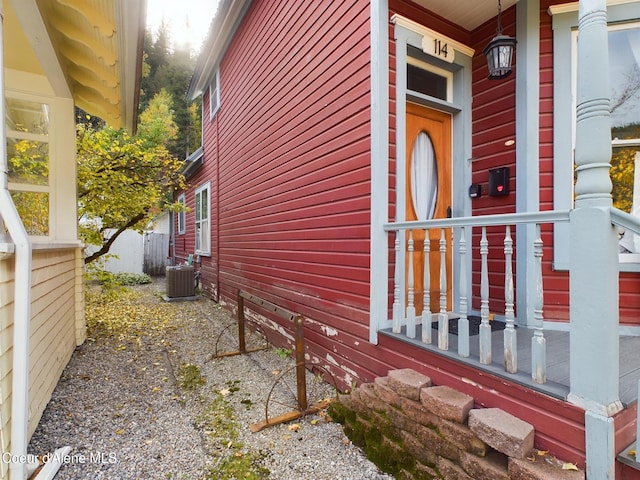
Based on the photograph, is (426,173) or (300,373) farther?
(426,173)

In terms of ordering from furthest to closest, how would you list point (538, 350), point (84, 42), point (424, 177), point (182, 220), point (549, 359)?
point (182, 220)
point (84, 42)
point (424, 177)
point (549, 359)
point (538, 350)

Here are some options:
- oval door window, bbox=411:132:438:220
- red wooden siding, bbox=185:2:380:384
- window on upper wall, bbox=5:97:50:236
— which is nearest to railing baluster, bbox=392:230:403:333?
red wooden siding, bbox=185:2:380:384

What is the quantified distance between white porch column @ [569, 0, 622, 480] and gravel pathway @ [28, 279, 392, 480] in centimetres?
125

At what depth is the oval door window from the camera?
10.5 feet

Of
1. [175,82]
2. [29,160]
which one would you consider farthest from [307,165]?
[175,82]

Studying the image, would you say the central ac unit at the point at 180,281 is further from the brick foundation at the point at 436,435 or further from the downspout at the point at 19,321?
the brick foundation at the point at 436,435

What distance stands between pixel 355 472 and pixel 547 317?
6.49ft

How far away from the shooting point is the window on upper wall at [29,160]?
3.61 meters

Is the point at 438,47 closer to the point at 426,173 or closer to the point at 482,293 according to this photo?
the point at 426,173

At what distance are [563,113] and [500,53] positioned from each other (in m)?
0.72

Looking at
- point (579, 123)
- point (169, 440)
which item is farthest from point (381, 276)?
point (169, 440)

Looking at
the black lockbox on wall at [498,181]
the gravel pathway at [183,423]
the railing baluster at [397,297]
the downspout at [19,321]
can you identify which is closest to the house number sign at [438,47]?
the black lockbox on wall at [498,181]

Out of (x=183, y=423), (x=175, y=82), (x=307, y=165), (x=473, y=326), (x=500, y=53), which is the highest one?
(x=175, y=82)

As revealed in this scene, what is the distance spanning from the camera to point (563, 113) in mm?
2855
